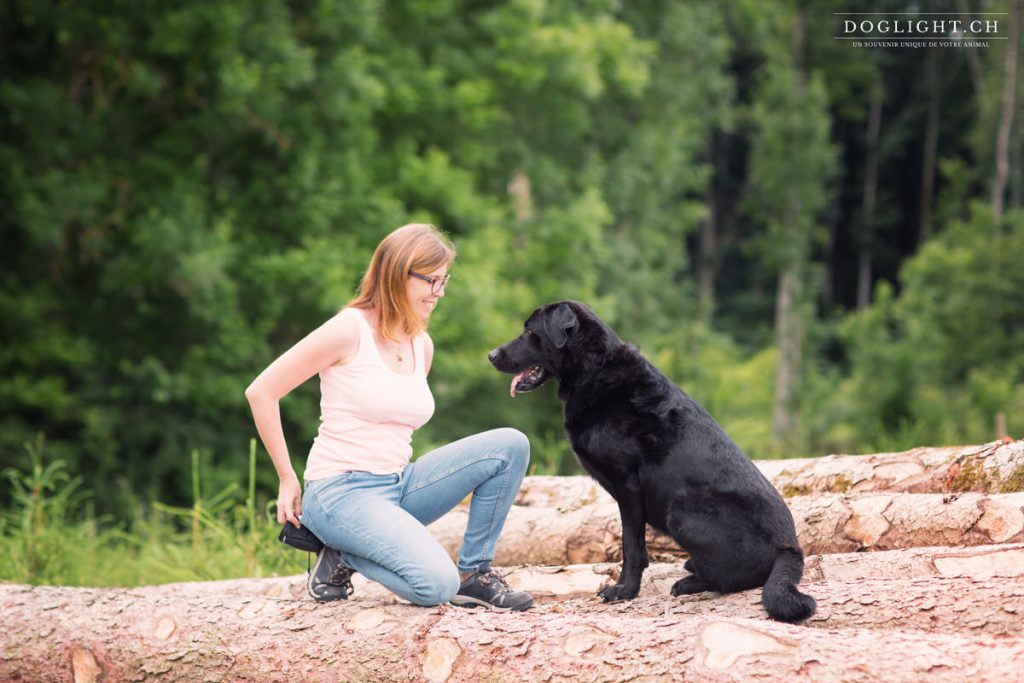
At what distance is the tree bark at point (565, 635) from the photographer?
2.82 metres

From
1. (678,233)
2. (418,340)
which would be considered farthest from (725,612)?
(678,233)

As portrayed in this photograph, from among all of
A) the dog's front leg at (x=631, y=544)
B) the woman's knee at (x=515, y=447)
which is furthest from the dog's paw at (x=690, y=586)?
the woman's knee at (x=515, y=447)

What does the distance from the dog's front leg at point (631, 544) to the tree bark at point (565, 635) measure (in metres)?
0.07

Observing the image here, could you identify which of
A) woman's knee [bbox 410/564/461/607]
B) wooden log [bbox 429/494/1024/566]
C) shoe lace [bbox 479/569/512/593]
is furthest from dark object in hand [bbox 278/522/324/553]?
wooden log [bbox 429/494/1024/566]

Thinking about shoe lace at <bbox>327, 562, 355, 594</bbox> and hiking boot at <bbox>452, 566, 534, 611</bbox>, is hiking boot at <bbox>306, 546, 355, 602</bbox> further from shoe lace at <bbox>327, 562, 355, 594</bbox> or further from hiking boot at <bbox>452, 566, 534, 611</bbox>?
hiking boot at <bbox>452, 566, 534, 611</bbox>

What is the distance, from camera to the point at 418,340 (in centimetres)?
420

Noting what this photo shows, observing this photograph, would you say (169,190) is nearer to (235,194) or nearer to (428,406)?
(235,194)

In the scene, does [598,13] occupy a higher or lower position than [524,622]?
higher

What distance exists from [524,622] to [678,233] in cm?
2286

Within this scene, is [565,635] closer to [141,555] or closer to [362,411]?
[362,411]

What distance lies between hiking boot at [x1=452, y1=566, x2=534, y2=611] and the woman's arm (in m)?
0.75

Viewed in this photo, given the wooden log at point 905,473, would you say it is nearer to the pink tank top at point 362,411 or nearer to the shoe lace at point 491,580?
the shoe lace at point 491,580

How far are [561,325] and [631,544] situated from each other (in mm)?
897

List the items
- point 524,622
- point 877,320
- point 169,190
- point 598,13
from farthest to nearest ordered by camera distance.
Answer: point 877,320
point 598,13
point 169,190
point 524,622
